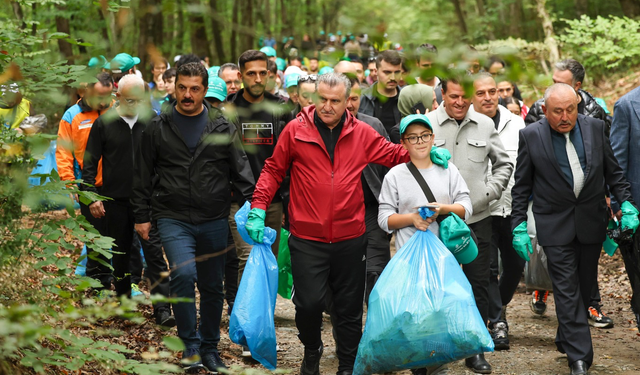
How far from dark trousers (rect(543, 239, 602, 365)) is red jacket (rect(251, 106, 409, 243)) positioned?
1688mm

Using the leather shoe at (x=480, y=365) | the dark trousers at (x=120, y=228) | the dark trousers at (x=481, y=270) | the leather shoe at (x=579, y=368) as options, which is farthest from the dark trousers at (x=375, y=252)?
the dark trousers at (x=120, y=228)

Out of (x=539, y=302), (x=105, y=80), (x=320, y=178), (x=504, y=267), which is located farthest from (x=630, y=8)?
(x=105, y=80)

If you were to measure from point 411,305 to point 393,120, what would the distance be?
11.6 feet

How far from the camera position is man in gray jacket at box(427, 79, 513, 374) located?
21.1 ft

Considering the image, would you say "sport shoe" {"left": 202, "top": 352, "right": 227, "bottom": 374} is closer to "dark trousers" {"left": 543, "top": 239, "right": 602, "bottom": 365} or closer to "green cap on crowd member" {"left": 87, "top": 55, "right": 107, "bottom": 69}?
"dark trousers" {"left": 543, "top": 239, "right": 602, "bottom": 365}

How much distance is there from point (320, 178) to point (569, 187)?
2067 mm

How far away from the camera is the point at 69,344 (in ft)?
12.9

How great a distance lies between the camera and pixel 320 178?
5641mm

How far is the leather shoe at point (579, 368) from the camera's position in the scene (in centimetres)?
594

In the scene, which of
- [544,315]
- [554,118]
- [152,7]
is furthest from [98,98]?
[544,315]

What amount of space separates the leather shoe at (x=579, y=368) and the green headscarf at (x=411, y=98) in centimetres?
280

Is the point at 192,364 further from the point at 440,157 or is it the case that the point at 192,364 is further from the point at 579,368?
the point at 579,368

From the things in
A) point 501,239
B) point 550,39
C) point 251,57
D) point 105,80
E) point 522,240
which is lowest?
point 501,239

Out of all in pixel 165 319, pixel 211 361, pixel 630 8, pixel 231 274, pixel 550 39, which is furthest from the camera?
pixel 630 8
